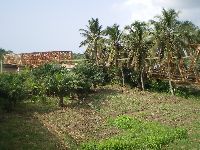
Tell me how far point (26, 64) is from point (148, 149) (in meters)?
27.8

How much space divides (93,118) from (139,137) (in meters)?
6.20

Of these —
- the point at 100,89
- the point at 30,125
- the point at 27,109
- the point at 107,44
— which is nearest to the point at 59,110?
the point at 27,109

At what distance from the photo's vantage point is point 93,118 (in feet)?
85.3

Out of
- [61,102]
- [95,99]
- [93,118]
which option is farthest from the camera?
[95,99]

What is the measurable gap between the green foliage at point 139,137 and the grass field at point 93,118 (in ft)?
1.09

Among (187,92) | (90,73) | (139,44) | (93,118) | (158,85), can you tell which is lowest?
(93,118)

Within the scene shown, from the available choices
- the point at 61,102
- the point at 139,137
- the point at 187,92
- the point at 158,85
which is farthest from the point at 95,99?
the point at 139,137

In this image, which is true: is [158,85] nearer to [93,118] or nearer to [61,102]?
[61,102]

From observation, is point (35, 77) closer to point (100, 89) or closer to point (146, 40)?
point (100, 89)

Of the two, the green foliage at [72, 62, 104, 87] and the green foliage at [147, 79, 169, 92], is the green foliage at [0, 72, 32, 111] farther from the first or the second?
the green foliage at [147, 79, 169, 92]

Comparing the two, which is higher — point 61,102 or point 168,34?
point 168,34

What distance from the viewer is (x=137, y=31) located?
124 feet

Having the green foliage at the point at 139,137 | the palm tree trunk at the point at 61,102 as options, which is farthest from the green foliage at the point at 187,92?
the green foliage at the point at 139,137

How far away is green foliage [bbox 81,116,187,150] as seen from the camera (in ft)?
60.8
